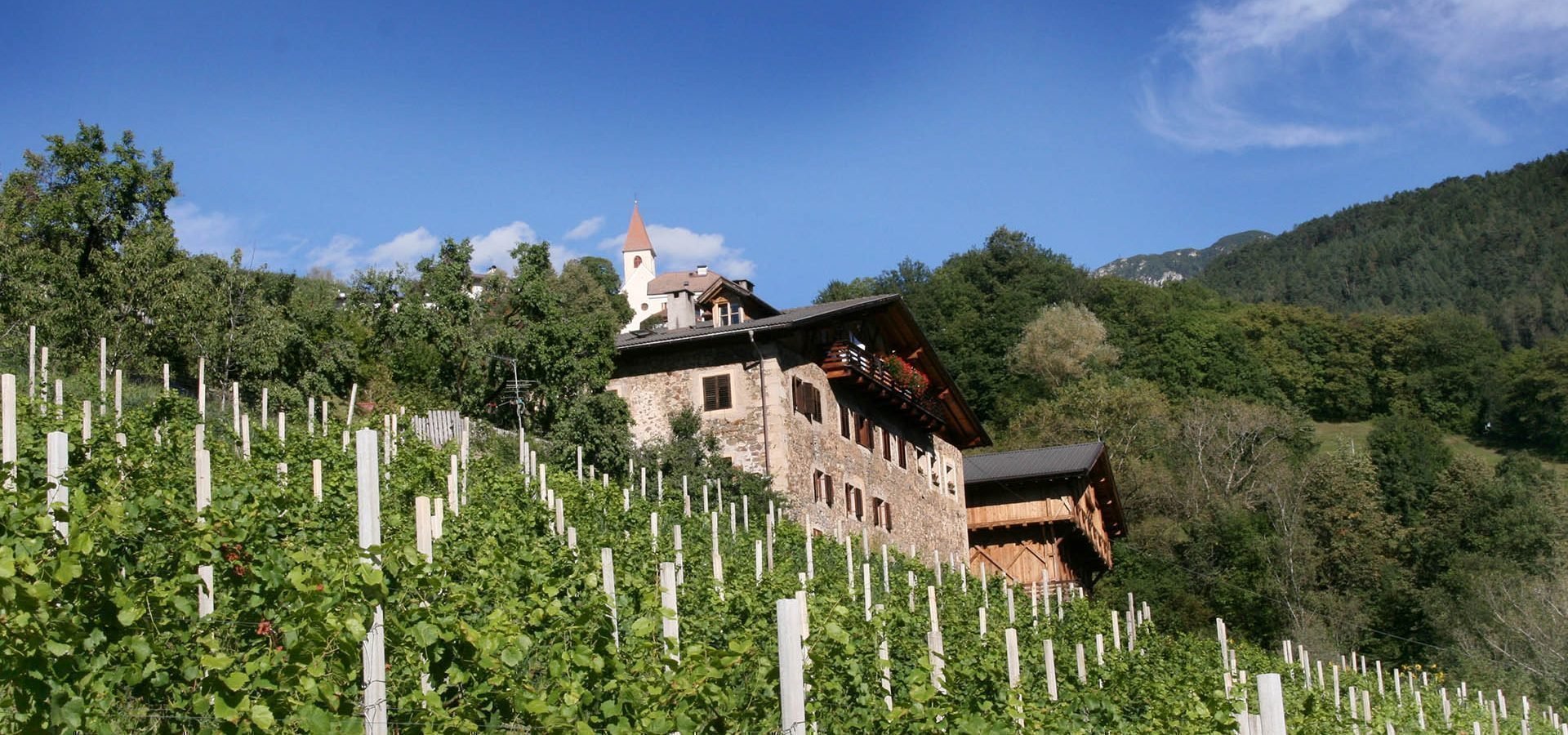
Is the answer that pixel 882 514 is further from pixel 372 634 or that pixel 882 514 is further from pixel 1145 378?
pixel 1145 378

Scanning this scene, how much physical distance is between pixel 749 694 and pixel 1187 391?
58.7 meters

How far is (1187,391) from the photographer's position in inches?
2520

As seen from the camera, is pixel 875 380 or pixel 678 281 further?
pixel 678 281

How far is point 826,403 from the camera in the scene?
2891cm

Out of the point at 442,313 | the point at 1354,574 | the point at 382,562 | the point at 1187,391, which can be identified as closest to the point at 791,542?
the point at 442,313

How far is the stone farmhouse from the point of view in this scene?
87.4ft

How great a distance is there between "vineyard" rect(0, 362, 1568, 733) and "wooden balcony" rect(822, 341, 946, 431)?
40.0 feet

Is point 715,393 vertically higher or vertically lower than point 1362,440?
higher

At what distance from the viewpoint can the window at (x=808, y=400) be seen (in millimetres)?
27234

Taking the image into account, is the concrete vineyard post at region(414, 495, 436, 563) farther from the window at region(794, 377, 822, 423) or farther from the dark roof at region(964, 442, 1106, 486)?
the dark roof at region(964, 442, 1106, 486)

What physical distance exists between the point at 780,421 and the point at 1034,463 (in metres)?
11.6

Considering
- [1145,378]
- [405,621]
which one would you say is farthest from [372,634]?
[1145,378]

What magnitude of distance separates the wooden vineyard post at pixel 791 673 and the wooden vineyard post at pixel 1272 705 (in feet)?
10.0

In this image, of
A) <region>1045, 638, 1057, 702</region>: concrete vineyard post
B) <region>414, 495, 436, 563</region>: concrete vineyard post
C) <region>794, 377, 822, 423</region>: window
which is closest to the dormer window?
<region>794, 377, 822, 423</region>: window
